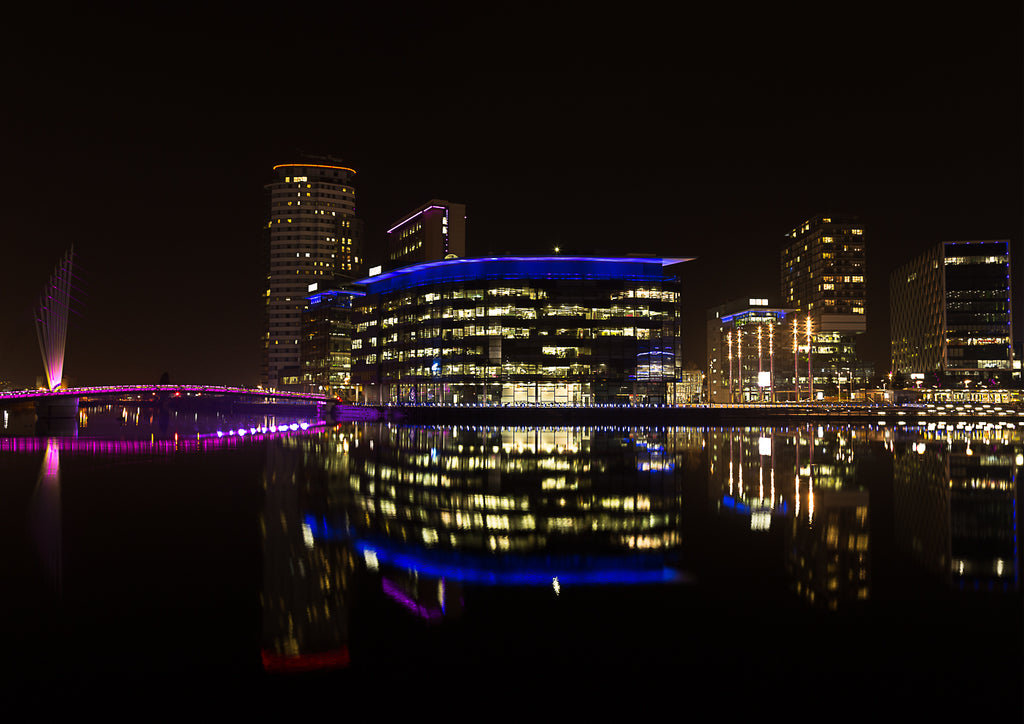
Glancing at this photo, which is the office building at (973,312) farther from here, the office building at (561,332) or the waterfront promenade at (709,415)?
the office building at (561,332)

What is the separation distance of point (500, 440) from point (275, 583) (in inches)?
1873

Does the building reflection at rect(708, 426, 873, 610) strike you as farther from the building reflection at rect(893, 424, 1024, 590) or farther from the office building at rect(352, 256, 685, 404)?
the office building at rect(352, 256, 685, 404)

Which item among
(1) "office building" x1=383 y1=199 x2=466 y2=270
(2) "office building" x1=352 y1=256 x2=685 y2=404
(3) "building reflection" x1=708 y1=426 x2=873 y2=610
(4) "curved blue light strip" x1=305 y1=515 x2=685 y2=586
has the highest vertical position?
(1) "office building" x1=383 y1=199 x2=466 y2=270

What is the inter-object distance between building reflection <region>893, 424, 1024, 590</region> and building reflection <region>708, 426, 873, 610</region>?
4.83ft

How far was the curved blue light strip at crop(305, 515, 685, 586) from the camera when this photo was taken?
15.5m

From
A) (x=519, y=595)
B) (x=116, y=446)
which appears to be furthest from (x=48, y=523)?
(x=116, y=446)

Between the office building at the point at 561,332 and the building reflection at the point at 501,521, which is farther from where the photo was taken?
the office building at the point at 561,332

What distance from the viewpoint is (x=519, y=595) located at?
14297 mm

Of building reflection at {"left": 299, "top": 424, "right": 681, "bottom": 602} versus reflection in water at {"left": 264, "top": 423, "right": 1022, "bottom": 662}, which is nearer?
reflection in water at {"left": 264, "top": 423, "right": 1022, "bottom": 662}

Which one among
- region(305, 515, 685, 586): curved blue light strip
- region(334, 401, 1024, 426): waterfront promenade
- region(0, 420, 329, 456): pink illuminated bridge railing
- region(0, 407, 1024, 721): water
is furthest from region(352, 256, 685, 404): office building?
region(305, 515, 685, 586): curved blue light strip

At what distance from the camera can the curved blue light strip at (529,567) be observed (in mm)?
15484

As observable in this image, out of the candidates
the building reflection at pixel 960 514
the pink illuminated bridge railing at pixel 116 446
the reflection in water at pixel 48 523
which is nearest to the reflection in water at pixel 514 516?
the building reflection at pixel 960 514

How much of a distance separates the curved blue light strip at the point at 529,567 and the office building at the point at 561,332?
114m

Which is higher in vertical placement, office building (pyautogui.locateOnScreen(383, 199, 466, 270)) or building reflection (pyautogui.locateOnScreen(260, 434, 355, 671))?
office building (pyautogui.locateOnScreen(383, 199, 466, 270))
